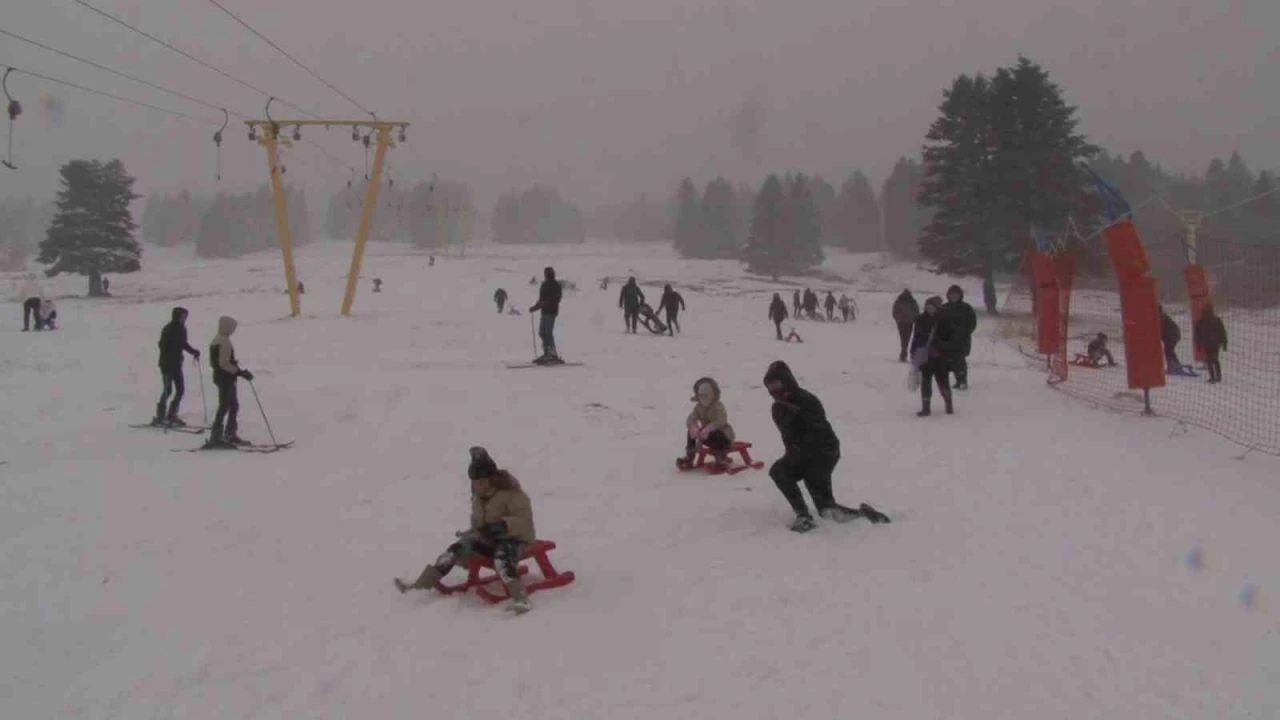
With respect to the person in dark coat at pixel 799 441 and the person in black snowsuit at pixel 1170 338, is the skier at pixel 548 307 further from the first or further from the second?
the person in black snowsuit at pixel 1170 338

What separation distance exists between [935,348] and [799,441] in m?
5.65

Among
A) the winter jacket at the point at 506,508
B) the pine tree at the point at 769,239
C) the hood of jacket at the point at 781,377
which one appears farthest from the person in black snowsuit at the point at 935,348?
the pine tree at the point at 769,239

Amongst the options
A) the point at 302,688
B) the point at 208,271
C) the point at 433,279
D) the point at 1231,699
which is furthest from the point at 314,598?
the point at 208,271

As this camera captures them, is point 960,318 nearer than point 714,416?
No

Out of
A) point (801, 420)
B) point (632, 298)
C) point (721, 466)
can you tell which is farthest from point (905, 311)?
point (801, 420)

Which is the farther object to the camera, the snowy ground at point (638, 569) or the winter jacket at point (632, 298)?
the winter jacket at point (632, 298)

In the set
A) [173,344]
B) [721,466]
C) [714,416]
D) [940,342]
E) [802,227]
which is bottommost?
[721,466]

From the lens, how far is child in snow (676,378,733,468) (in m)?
9.47

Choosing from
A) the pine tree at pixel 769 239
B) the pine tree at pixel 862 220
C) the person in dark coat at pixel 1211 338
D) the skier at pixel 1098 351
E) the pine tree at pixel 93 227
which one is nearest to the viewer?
the person in dark coat at pixel 1211 338

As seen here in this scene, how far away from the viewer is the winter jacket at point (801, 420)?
23.2 ft

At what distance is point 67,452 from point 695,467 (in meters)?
9.02

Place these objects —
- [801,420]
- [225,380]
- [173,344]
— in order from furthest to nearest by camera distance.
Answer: [173,344] < [225,380] < [801,420]

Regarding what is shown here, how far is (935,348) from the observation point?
11.8 meters

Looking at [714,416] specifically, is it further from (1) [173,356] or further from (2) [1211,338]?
(2) [1211,338]
